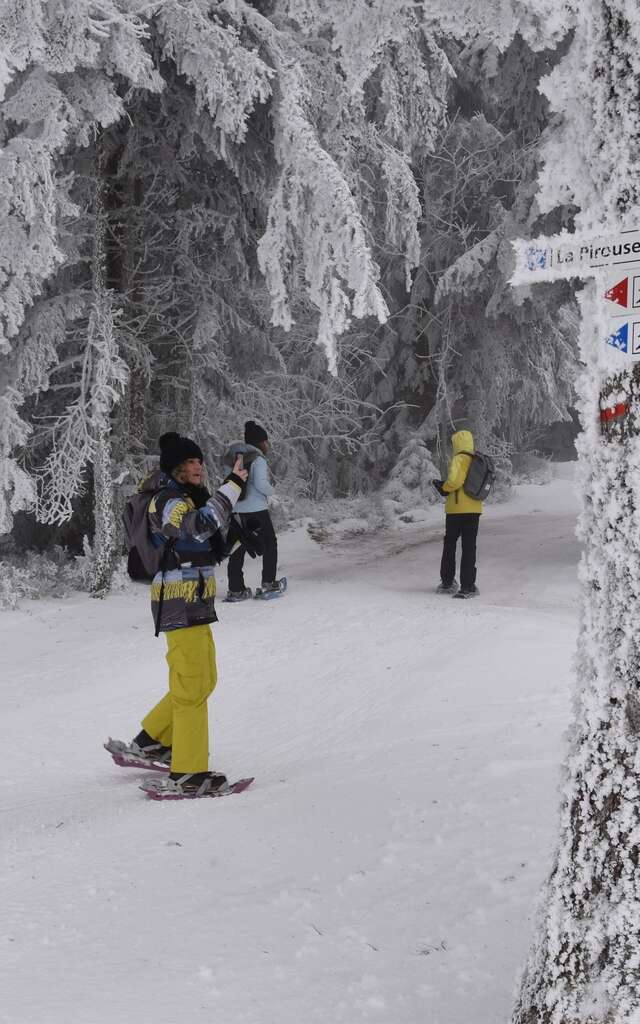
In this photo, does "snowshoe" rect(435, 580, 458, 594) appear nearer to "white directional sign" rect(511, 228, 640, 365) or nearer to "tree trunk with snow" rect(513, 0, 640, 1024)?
"tree trunk with snow" rect(513, 0, 640, 1024)

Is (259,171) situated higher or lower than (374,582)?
higher

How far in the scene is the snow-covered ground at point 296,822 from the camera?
10.5ft

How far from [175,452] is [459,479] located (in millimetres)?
5115

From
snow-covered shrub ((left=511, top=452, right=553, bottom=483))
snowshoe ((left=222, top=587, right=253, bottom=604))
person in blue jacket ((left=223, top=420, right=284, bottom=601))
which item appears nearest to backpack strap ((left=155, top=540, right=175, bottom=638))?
person in blue jacket ((left=223, top=420, right=284, bottom=601))

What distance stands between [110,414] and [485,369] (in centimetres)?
819

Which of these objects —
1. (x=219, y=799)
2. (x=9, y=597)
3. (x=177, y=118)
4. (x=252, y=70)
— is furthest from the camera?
(x=177, y=118)

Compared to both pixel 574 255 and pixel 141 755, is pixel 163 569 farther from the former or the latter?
pixel 574 255

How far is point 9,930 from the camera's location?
12.1 ft

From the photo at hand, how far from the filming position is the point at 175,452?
5562 millimetres

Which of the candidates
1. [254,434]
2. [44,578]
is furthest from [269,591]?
[44,578]

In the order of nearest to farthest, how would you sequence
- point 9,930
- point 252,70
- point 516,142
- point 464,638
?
point 9,930, point 464,638, point 252,70, point 516,142

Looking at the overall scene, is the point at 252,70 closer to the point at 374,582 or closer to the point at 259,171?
the point at 259,171

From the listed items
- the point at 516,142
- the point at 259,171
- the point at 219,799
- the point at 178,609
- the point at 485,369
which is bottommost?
the point at 219,799

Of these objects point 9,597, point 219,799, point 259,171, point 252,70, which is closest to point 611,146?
point 219,799
